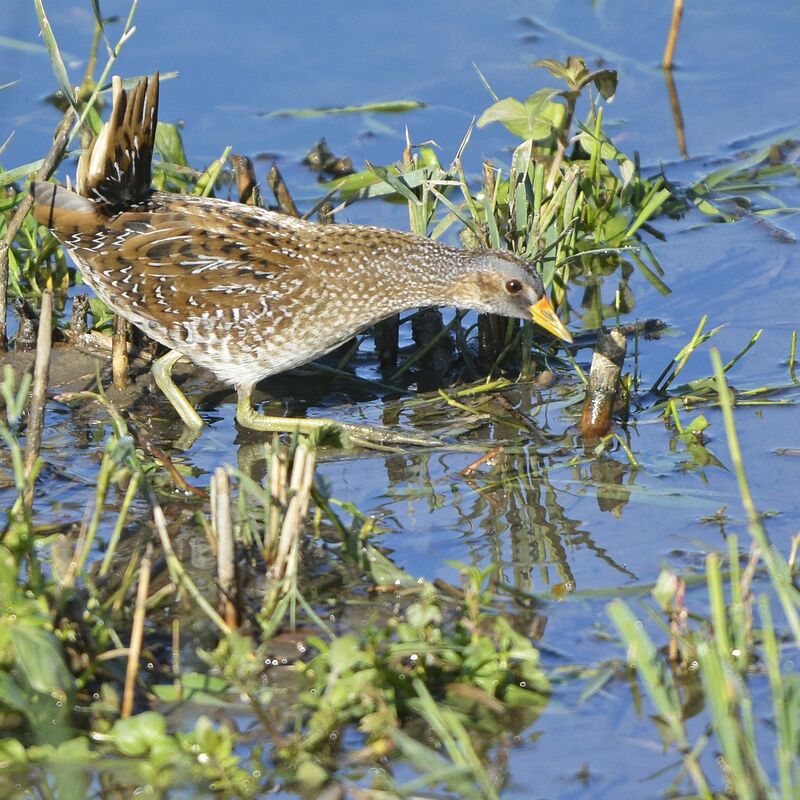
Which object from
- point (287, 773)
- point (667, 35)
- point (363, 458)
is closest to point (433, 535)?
point (363, 458)

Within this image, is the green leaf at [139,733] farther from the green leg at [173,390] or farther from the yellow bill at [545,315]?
the yellow bill at [545,315]

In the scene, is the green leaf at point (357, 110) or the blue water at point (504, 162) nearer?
the blue water at point (504, 162)

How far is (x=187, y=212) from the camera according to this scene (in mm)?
6344

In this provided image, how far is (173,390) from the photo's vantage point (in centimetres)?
643

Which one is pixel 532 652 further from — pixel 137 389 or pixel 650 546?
pixel 137 389

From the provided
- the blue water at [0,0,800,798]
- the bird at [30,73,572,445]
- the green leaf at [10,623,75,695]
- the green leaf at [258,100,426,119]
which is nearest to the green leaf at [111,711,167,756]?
the green leaf at [10,623,75,695]

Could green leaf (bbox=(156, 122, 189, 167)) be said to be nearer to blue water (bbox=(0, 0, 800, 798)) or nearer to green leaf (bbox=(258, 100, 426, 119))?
blue water (bbox=(0, 0, 800, 798))

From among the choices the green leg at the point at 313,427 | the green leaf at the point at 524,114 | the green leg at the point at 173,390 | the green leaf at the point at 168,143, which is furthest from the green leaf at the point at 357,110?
the green leg at the point at 313,427

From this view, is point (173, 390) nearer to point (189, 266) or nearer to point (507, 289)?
point (189, 266)

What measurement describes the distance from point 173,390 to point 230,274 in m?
0.64

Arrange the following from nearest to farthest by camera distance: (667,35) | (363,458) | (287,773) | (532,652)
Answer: (287,773)
(532,652)
(363,458)
(667,35)

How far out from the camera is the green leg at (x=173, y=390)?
6.34m

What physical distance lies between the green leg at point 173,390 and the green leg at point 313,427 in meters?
0.22

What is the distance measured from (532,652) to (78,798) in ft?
4.98
